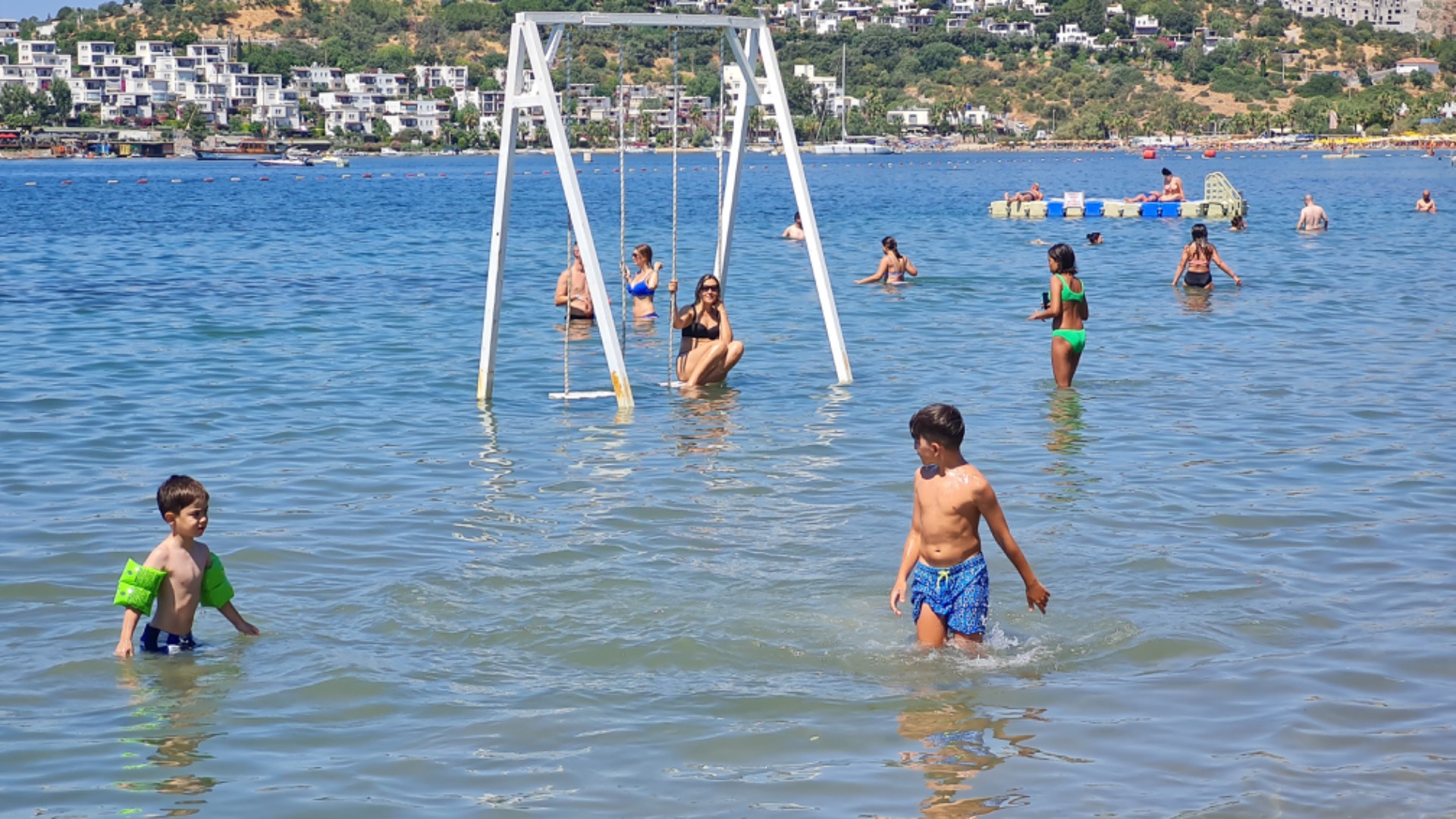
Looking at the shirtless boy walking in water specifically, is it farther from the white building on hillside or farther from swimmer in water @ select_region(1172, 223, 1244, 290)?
the white building on hillside

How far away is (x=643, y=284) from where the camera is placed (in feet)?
60.7

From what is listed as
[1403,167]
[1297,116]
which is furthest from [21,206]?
[1297,116]

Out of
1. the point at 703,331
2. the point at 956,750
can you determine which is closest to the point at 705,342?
the point at 703,331

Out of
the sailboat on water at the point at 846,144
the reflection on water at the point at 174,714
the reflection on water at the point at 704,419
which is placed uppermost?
the sailboat on water at the point at 846,144

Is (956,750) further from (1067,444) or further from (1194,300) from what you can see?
(1194,300)

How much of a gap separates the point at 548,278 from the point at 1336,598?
842 inches

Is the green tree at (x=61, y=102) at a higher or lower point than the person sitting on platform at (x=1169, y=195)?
higher

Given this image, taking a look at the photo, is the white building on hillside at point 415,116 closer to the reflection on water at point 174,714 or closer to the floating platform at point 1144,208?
the floating platform at point 1144,208

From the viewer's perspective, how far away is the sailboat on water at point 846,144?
182m

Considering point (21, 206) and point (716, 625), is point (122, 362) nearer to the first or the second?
point (716, 625)

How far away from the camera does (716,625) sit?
25.3 feet

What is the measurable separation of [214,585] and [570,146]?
7283mm

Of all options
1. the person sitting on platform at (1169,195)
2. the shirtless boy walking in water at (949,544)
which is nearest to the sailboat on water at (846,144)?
the person sitting on platform at (1169,195)

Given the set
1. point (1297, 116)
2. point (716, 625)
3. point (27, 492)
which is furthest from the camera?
point (1297, 116)
